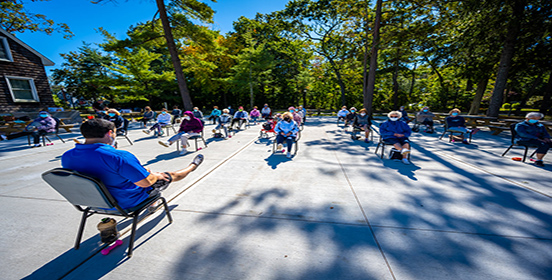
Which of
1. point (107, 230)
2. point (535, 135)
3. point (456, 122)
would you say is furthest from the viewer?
point (456, 122)

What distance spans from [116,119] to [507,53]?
784 inches

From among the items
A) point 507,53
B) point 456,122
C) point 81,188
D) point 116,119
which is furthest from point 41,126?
point 507,53

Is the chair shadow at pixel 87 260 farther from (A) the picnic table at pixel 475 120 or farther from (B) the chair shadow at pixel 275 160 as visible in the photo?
(A) the picnic table at pixel 475 120

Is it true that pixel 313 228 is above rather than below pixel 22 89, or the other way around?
below

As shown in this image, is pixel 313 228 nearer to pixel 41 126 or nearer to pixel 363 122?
pixel 363 122

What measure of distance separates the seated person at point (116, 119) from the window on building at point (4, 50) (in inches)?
475

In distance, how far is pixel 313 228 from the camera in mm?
2473

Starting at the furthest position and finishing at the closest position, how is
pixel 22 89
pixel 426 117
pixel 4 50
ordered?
pixel 22 89 → pixel 4 50 → pixel 426 117

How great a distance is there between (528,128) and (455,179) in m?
3.25

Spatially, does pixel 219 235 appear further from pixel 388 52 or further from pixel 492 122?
pixel 388 52

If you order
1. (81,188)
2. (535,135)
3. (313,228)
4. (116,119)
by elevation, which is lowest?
(313,228)

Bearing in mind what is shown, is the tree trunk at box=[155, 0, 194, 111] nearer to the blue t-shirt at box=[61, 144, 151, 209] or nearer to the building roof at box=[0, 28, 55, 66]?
the building roof at box=[0, 28, 55, 66]

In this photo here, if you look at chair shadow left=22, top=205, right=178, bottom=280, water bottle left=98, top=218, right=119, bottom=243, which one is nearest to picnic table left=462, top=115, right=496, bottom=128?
chair shadow left=22, top=205, right=178, bottom=280

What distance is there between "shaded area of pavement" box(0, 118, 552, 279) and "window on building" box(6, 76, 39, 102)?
43.7 feet
